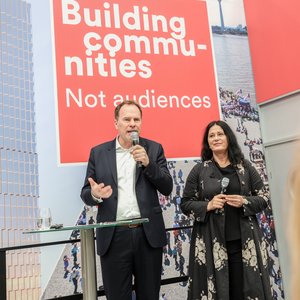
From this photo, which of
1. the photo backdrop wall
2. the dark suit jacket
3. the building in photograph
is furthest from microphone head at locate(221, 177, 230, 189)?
the building in photograph

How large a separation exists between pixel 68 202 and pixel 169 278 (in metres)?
1.02

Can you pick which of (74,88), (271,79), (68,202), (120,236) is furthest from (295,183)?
(271,79)

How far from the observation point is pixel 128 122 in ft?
7.83

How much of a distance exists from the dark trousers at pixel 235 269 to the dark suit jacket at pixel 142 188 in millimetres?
455

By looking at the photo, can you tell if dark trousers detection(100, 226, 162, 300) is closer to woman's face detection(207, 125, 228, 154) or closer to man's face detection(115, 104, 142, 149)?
man's face detection(115, 104, 142, 149)

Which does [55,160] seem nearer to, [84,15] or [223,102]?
[84,15]

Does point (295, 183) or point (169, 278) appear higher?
point (295, 183)

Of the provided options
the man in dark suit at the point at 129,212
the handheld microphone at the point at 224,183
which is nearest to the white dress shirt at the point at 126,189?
the man in dark suit at the point at 129,212

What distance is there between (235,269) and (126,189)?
0.85 metres

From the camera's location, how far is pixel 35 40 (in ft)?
9.73

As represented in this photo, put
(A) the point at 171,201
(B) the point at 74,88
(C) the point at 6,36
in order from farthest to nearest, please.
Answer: (A) the point at 171,201 < (B) the point at 74,88 < (C) the point at 6,36

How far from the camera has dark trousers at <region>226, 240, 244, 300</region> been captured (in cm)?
238

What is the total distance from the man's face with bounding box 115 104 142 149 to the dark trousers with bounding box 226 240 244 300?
907 mm

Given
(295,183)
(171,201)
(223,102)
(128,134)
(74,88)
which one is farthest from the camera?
(223,102)
